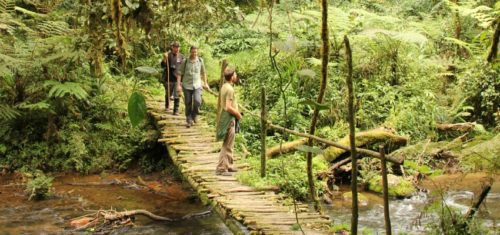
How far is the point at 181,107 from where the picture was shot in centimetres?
1138

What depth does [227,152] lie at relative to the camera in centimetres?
737

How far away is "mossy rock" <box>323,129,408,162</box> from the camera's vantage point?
32.9ft

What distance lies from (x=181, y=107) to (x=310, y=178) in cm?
612

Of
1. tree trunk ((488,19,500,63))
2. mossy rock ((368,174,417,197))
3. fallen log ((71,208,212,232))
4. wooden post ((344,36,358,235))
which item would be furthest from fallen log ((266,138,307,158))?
tree trunk ((488,19,500,63))

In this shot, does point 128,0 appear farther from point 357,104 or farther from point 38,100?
point 357,104

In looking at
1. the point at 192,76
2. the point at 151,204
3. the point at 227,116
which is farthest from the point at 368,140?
the point at 151,204

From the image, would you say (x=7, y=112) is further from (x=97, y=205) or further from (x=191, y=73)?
(x=191, y=73)

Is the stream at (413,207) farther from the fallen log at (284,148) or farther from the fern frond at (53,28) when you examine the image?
the fern frond at (53,28)

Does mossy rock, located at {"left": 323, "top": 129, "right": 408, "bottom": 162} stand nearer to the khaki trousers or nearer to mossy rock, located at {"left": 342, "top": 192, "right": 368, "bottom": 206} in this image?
mossy rock, located at {"left": 342, "top": 192, "right": 368, "bottom": 206}

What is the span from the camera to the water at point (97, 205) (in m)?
7.67

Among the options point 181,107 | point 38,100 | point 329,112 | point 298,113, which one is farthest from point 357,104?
point 38,100

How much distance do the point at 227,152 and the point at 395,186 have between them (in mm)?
3353

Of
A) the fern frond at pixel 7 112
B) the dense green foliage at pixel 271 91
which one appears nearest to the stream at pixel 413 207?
the dense green foliage at pixel 271 91

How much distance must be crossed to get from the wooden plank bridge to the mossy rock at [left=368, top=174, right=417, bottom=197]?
2638mm
